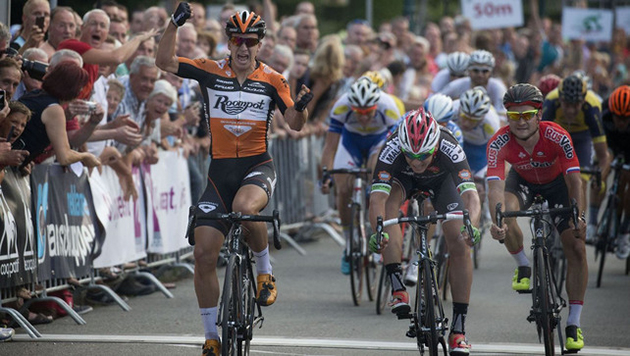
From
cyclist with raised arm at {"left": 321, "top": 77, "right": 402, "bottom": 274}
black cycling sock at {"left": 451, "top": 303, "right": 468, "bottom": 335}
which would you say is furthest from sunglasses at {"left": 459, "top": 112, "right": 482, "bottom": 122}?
black cycling sock at {"left": 451, "top": 303, "right": 468, "bottom": 335}

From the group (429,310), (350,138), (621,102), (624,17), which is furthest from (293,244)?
(624,17)

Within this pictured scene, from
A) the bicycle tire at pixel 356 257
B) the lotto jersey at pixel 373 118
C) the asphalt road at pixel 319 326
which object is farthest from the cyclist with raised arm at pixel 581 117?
the bicycle tire at pixel 356 257

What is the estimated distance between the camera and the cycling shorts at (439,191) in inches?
348

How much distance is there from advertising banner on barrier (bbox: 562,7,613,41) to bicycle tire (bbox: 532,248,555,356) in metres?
21.7

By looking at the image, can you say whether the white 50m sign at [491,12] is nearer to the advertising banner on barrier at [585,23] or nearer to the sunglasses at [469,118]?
the advertising banner on barrier at [585,23]

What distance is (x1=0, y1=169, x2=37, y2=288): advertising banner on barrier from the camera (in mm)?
9125

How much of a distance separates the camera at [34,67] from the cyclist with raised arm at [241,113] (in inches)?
87.1

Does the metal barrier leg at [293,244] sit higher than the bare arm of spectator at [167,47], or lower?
lower

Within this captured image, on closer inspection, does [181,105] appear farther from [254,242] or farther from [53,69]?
[254,242]

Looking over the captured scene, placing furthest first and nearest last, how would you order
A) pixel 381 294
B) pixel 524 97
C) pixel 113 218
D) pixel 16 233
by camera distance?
1. pixel 113 218
2. pixel 381 294
3. pixel 16 233
4. pixel 524 97

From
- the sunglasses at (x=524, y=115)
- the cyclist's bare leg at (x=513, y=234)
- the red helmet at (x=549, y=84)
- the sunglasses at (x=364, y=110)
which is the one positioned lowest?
the cyclist's bare leg at (x=513, y=234)

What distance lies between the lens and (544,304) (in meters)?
8.37

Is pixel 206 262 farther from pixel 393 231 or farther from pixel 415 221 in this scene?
pixel 393 231

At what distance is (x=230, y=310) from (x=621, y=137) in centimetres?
688
